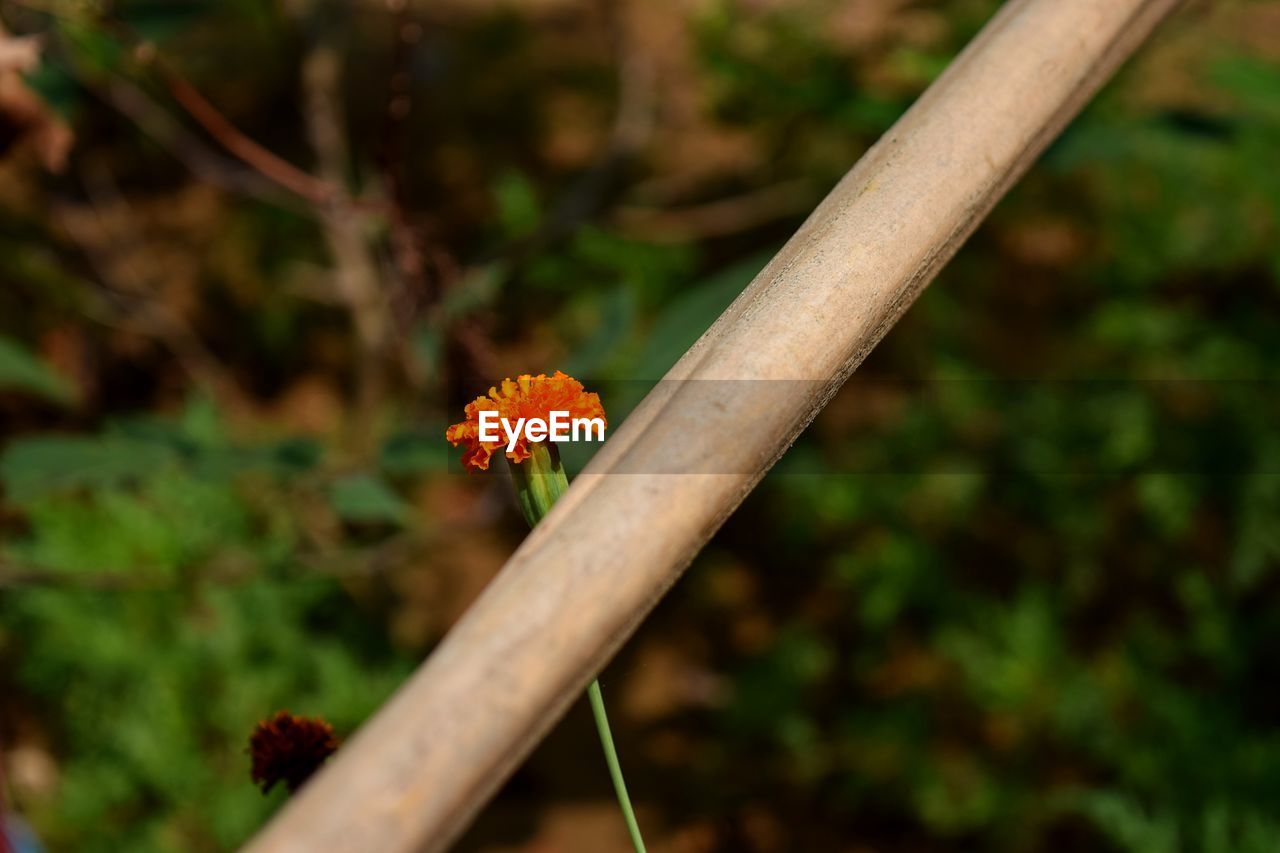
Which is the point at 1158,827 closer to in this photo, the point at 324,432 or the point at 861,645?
the point at 861,645

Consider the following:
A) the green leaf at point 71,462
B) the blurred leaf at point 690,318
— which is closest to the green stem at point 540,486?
the blurred leaf at point 690,318

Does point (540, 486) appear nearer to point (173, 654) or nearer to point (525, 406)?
point (525, 406)

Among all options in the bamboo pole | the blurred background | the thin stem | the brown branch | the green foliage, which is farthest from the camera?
the green foliage

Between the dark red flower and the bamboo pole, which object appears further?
the dark red flower

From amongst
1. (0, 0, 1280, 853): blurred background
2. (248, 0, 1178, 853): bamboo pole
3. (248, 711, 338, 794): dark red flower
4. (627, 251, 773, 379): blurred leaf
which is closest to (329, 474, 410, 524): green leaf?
(0, 0, 1280, 853): blurred background

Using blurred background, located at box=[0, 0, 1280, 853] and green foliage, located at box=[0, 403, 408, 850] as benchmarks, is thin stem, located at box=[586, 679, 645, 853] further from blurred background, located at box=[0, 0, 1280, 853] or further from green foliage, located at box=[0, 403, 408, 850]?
green foliage, located at box=[0, 403, 408, 850]

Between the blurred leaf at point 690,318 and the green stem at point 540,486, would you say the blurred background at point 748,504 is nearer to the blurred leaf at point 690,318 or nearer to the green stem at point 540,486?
the blurred leaf at point 690,318

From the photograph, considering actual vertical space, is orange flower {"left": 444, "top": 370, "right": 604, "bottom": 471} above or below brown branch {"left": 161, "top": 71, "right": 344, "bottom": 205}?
below
